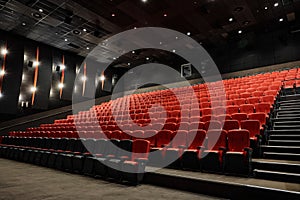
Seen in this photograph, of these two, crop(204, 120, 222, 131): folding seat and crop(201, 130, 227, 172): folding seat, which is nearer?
crop(201, 130, 227, 172): folding seat

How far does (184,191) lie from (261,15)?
5656 mm

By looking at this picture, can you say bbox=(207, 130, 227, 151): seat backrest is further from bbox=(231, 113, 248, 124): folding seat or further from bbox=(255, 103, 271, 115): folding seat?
bbox=(255, 103, 271, 115): folding seat

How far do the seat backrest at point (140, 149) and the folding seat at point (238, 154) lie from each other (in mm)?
865

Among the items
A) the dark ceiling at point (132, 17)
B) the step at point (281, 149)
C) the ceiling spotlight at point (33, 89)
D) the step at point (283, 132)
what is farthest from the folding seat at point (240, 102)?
the ceiling spotlight at point (33, 89)

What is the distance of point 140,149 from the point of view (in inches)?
95.7

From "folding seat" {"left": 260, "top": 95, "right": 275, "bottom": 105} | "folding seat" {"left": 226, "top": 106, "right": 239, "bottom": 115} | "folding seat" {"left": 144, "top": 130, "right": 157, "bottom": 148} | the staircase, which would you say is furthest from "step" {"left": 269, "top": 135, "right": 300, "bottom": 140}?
"folding seat" {"left": 144, "top": 130, "right": 157, "bottom": 148}

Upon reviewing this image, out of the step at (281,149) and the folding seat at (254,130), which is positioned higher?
the folding seat at (254,130)

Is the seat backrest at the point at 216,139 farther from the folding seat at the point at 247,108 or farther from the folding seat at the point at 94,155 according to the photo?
the folding seat at the point at 94,155

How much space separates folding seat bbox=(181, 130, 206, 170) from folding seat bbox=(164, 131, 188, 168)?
63 mm

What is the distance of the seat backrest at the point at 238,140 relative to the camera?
2.05 metres

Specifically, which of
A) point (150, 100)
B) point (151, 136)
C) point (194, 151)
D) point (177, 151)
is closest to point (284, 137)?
point (194, 151)

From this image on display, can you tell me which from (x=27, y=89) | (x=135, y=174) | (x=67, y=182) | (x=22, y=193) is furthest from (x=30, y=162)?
(x=27, y=89)

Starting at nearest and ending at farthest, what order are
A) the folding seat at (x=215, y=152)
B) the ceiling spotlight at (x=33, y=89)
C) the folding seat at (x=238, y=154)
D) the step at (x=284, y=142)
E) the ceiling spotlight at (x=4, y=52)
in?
the folding seat at (x=238, y=154) → the folding seat at (x=215, y=152) → the step at (x=284, y=142) → the ceiling spotlight at (x=4, y=52) → the ceiling spotlight at (x=33, y=89)

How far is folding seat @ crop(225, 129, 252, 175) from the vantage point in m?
1.88
